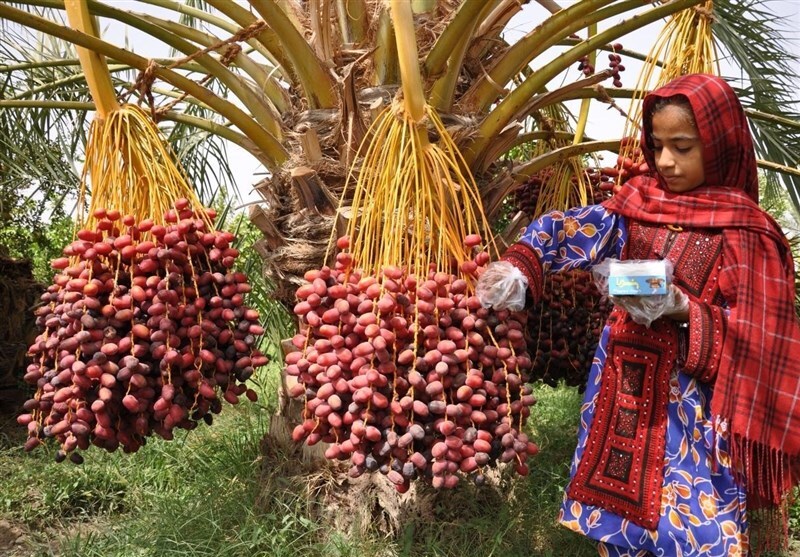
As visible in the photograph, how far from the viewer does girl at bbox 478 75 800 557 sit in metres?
1.54

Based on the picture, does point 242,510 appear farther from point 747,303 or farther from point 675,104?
point 675,104

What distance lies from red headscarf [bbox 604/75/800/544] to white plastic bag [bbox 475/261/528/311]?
478mm

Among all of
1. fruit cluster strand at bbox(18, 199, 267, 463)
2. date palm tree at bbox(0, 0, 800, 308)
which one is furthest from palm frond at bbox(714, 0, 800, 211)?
fruit cluster strand at bbox(18, 199, 267, 463)

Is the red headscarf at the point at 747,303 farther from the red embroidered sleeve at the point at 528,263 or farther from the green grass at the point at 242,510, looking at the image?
the green grass at the point at 242,510

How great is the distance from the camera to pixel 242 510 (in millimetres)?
2500

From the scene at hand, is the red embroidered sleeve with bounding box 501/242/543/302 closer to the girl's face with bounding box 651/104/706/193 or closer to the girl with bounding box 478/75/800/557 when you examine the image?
the girl with bounding box 478/75/800/557

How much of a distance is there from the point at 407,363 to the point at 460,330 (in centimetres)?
13

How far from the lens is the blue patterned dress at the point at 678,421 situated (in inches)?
61.2

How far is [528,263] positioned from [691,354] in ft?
1.35

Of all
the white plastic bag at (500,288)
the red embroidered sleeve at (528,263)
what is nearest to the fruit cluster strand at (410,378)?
the white plastic bag at (500,288)

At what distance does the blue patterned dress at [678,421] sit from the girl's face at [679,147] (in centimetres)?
13

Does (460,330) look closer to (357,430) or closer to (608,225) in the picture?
(357,430)

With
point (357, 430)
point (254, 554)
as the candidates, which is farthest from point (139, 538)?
point (357, 430)

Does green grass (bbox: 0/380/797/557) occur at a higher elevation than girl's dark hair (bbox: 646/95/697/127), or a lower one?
lower
